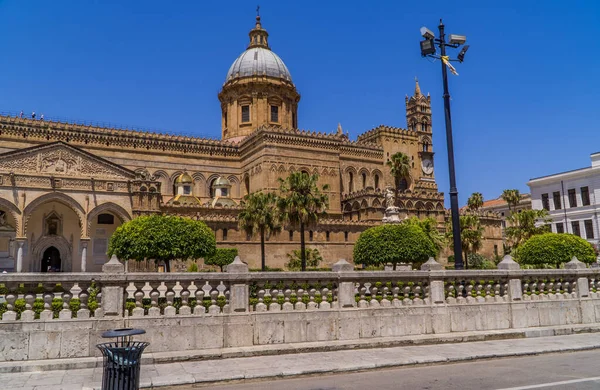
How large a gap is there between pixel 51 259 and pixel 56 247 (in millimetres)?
1095

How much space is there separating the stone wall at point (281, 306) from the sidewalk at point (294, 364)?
0.61 meters

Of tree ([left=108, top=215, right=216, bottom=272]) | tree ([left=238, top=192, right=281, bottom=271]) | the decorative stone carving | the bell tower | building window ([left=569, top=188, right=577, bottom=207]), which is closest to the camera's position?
tree ([left=108, top=215, right=216, bottom=272])

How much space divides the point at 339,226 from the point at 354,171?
1118cm

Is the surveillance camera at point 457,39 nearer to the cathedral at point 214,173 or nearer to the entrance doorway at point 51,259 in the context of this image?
the cathedral at point 214,173

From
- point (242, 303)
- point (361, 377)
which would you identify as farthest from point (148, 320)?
point (361, 377)

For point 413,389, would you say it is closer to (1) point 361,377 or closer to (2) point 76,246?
(1) point 361,377

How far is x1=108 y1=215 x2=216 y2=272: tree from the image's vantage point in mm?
28688

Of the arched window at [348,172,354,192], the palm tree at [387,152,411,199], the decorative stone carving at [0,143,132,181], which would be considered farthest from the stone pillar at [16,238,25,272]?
the palm tree at [387,152,411,199]

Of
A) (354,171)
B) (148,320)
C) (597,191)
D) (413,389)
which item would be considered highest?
(354,171)

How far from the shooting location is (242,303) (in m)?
10.4

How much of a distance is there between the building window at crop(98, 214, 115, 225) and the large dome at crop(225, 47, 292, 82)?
24.3 meters

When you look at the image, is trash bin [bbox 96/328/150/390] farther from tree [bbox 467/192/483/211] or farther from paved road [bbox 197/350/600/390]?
tree [bbox 467/192/483/211]

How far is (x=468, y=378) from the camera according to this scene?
8414mm

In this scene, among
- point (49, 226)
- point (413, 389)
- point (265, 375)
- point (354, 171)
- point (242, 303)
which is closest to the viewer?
point (413, 389)
